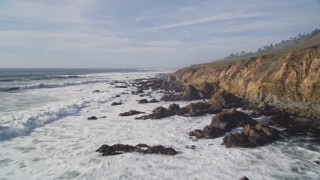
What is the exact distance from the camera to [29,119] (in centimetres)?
2366

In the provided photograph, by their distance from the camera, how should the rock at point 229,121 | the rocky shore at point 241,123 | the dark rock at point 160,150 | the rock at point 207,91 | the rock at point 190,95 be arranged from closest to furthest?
the dark rock at point 160,150, the rocky shore at point 241,123, the rock at point 229,121, the rock at point 190,95, the rock at point 207,91

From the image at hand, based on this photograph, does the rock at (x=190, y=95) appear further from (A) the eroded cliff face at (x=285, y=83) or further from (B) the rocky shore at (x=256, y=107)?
(A) the eroded cliff face at (x=285, y=83)

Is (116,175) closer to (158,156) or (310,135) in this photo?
(158,156)

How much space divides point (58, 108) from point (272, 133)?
1962 cm

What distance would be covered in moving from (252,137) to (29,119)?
16485 mm

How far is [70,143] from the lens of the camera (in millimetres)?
18172

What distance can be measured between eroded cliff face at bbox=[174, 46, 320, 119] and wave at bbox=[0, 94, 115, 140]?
1806 cm

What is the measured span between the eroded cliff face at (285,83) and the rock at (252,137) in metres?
6.18

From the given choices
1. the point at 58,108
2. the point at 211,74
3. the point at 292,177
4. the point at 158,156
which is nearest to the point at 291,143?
the point at 292,177

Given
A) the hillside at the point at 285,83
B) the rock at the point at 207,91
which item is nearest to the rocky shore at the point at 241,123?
the hillside at the point at 285,83

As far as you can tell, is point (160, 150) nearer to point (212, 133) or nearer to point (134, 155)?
point (134, 155)

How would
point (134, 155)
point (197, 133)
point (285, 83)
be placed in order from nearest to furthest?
point (134, 155)
point (197, 133)
point (285, 83)

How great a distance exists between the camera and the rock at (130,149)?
1602 cm

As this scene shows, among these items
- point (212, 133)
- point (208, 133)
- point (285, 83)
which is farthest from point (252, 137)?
point (285, 83)
